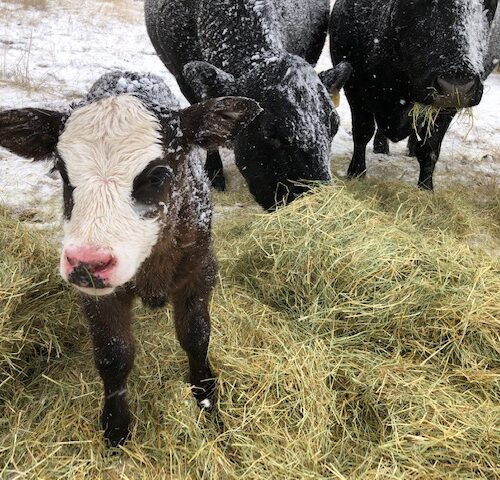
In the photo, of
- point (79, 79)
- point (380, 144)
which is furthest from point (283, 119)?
point (79, 79)

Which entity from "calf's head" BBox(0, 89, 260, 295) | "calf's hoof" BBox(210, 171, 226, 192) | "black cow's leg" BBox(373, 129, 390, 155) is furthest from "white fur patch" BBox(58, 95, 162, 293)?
"black cow's leg" BBox(373, 129, 390, 155)

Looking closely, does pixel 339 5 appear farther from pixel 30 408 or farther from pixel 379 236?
pixel 30 408

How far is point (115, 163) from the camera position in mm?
1764

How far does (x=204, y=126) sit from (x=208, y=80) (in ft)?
5.72

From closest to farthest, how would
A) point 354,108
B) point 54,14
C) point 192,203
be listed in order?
point 192,203, point 354,108, point 54,14

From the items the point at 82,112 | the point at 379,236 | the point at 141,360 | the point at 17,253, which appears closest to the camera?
the point at 82,112

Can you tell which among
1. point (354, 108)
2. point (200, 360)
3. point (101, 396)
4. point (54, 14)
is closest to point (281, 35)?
point (354, 108)

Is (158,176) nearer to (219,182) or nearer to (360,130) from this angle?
(219,182)

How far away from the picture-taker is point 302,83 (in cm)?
359

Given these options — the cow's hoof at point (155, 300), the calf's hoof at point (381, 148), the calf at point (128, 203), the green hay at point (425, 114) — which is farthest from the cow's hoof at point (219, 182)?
the cow's hoof at point (155, 300)

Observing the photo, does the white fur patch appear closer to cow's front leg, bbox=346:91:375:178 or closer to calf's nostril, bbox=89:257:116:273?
calf's nostril, bbox=89:257:116:273

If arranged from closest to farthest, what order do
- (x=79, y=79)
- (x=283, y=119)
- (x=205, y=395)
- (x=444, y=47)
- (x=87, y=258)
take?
(x=87, y=258), (x=205, y=395), (x=283, y=119), (x=444, y=47), (x=79, y=79)

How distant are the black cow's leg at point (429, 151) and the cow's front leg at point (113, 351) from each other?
3.88 metres

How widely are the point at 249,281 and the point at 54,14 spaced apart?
9.74m
